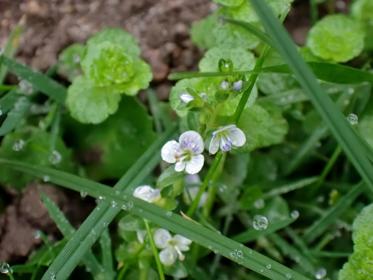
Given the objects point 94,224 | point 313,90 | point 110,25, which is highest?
point 110,25

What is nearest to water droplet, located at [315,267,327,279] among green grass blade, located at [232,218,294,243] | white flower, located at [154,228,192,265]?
green grass blade, located at [232,218,294,243]

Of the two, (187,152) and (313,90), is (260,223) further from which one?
(313,90)

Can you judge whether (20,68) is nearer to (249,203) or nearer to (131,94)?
(131,94)

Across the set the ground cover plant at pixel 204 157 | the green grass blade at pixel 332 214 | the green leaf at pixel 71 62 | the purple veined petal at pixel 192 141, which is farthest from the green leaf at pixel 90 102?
the green grass blade at pixel 332 214

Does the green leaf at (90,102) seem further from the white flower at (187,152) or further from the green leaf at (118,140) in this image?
the white flower at (187,152)

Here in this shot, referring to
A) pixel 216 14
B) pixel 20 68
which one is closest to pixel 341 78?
pixel 216 14

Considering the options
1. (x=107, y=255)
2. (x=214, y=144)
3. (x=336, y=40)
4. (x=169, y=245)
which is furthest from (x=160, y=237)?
(x=336, y=40)

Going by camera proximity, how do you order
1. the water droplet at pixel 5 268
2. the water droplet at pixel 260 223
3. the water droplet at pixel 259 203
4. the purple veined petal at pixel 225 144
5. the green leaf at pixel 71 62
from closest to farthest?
the purple veined petal at pixel 225 144
the water droplet at pixel 5 268
the water droplet at pixel 260 223
the water droplet at pixel 259 203
the green leaf at pixel 71 62
